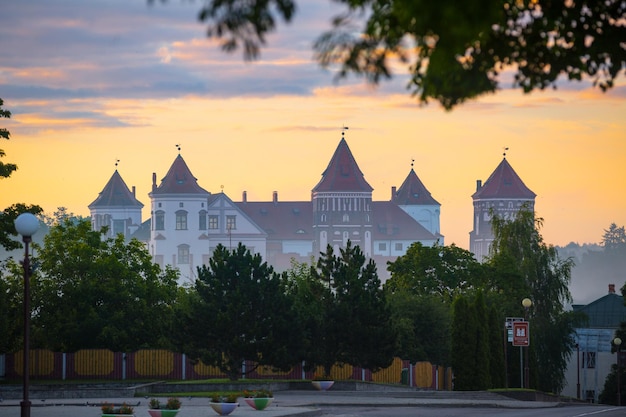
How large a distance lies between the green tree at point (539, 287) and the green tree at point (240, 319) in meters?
25.3

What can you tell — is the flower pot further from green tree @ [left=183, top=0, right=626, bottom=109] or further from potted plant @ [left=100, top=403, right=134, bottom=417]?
green tree @ [left=183, top=0, right=626, bottom=109]

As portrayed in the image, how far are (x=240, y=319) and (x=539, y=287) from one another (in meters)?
32.5

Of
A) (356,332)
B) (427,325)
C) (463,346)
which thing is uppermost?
(356,332)

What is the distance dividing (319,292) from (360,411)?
14.9m

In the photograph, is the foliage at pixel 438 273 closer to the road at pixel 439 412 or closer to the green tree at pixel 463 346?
the green tree at pixel 463 346

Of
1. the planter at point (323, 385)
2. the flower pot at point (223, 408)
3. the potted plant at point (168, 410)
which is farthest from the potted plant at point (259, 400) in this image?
the planter at point (323, 385)

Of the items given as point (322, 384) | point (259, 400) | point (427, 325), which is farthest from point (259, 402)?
point (427, 325)

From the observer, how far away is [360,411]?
1169 inches

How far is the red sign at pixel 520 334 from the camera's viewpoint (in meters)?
41.9

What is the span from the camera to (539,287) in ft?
229

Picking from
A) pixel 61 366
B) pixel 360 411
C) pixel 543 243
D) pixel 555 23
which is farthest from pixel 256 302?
pixel 543 243

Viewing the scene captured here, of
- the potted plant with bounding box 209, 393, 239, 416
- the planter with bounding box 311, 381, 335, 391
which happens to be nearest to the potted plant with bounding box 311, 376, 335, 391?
the planter with bounding box 311, 381, 335, 391

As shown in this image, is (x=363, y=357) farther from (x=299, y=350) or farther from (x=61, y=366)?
(x=61, y=366)

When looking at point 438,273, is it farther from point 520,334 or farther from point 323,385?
point 323,385
